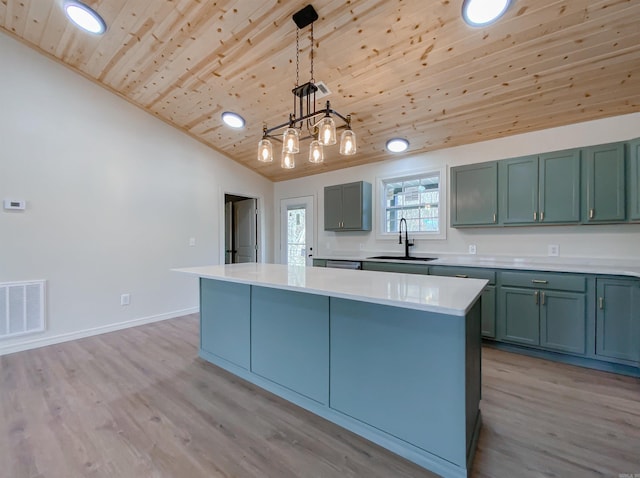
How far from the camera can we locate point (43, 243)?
10.1 feet

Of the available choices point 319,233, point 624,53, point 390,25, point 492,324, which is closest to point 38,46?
point 390,25

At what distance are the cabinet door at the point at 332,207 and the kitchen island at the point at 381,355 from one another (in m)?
2.42

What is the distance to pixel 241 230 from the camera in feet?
19.0

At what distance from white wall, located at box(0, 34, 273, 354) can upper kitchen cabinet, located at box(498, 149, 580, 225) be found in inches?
162

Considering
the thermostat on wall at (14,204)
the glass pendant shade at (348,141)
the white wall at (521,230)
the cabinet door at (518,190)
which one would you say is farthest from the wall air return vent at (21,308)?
the cabinet door at (518,190)

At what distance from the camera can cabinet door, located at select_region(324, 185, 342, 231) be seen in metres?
4.45

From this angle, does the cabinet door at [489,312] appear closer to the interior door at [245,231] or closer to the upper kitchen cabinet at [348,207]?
the upper kitchen cabinet at [348,207]

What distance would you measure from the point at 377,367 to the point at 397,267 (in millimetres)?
1948

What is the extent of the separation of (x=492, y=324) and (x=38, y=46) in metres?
5.54

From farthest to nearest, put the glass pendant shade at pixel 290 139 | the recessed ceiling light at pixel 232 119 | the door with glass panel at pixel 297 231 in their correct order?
the door with glass panel at pixel 297 231 → the recessed ceiling light at pixel 232 119 → the glass pendant shade at pixel 290 139

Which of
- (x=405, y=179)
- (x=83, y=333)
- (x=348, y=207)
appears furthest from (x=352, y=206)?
(x=83, y=333)

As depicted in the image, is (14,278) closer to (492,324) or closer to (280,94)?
(280,94)

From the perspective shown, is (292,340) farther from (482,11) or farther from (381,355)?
(482,11)

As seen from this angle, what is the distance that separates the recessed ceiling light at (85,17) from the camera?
2.33 metres
